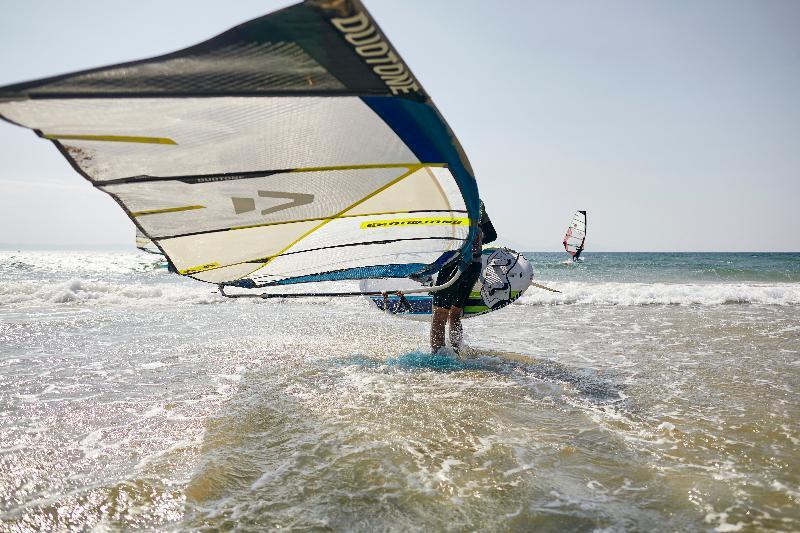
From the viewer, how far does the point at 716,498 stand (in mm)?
2281

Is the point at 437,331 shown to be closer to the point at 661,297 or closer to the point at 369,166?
the point at 369,166

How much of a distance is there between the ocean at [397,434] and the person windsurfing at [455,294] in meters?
0.33

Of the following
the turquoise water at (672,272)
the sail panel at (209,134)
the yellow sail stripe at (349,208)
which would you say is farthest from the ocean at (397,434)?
the turquoise water at (672,272)

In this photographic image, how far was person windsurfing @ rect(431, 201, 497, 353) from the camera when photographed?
199 inches

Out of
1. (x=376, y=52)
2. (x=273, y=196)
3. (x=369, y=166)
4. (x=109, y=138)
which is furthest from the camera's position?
(x=273, y=196)

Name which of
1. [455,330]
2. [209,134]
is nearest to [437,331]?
[455,330]

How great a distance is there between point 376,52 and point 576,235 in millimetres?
20364

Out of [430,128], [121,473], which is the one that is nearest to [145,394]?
[121,473]

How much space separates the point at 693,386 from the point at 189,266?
470 centimetres

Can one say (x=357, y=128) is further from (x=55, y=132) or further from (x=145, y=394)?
(x=145, y=394)

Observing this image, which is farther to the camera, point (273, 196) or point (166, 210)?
point (273, 196)

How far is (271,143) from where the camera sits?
2432mm

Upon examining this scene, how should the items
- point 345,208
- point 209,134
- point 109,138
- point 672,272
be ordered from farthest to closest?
point 672,272, point 345,208, point 209,134, point 109,138

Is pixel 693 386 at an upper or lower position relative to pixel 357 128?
lower
